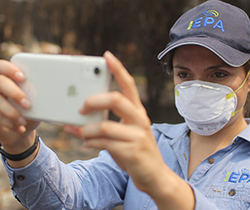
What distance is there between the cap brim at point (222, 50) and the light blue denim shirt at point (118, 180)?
16.3 inches

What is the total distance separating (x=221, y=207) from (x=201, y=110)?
572 millimetres

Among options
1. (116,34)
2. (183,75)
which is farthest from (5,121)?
(116,34)

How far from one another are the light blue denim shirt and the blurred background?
3.52 metres

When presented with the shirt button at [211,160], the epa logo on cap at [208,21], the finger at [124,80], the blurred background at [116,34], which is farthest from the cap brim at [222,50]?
the blurred background at [116,34]

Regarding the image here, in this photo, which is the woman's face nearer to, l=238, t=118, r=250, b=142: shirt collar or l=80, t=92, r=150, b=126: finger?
l=238, t=118, r=250, b=142: shirt collar

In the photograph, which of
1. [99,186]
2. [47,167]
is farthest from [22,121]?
[99,186]

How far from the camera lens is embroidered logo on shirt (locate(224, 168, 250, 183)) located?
4.75ft

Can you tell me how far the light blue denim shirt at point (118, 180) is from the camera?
1403 mm

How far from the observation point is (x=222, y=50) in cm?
156

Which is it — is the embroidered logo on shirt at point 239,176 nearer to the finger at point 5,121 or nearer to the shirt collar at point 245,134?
the shirt collar at point 245,134

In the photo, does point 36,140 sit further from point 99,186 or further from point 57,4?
point 57,4

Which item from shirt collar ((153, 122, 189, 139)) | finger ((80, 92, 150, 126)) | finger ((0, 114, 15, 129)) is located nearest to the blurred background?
shirt collar ((153, 122, 189, 139))

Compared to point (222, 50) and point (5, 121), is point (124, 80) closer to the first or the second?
point (5, 121)

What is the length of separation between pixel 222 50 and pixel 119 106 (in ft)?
3.07
